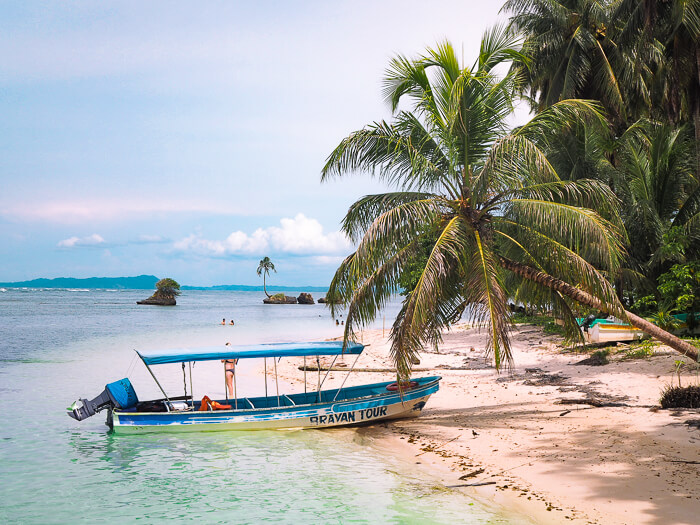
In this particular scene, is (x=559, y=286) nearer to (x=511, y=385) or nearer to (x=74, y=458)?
(x=511, y=385)

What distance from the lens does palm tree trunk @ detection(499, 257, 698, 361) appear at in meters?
11.1

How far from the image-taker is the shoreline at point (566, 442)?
773 cm

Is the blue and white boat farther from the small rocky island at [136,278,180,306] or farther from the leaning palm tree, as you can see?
the small rocky island at [136,278,180,306]

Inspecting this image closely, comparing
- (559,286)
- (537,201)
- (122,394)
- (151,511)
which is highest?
(537,201)

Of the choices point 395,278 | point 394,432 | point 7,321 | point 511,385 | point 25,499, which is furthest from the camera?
point 7,321

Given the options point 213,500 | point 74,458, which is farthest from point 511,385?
point 74,458

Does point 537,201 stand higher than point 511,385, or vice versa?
point 537,201

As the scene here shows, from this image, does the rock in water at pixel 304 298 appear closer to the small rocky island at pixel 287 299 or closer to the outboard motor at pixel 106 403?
the small rocky island at pixel 287 299

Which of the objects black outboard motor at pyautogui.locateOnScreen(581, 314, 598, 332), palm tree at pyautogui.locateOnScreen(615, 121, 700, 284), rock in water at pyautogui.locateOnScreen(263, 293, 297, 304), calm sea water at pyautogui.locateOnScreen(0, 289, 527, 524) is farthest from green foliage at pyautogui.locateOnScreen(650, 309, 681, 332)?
rock in water at pyautogui.locateOnScreen(263, 293, 297, 304)

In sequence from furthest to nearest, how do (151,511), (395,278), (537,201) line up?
(395,278) < (537,201) < (151,511)

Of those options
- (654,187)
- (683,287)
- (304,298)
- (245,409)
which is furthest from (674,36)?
(304,298)

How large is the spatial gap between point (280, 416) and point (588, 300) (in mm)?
7239

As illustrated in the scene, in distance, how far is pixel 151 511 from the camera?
29.7 feet

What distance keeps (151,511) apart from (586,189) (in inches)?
405
